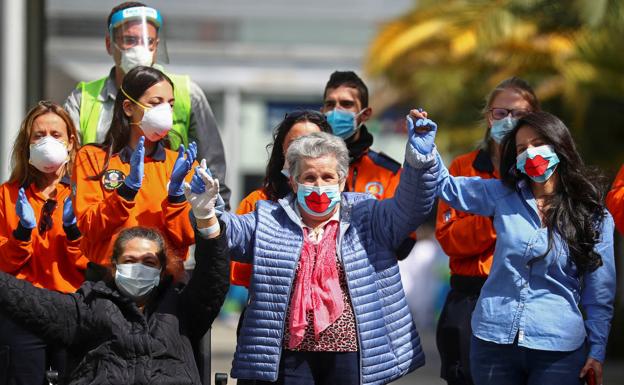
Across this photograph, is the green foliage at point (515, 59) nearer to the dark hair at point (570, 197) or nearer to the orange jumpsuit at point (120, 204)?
the dark hair at point (570, 197)

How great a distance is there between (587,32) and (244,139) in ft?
54.0

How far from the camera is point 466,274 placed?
21.9 feet

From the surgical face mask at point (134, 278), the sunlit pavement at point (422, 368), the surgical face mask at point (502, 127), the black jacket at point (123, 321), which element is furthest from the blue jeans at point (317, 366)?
the sunlit pavement at point (422, 368)

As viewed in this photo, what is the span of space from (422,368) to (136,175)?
9442 mm

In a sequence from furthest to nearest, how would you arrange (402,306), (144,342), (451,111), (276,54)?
1. (276,54)
2. (451,111)
3. (402,306)
4. (144,342)

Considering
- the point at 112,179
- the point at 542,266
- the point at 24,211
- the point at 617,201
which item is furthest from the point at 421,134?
the point at 24,211

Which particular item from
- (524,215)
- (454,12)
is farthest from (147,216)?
(454,12)

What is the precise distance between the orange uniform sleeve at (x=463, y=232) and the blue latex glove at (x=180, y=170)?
133 centimetres

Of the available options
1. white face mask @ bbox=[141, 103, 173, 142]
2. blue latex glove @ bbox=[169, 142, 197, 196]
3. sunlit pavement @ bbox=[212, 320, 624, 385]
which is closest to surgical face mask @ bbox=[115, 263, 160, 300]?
blue latex glove @ bbox=[169, 142, 197, 196]

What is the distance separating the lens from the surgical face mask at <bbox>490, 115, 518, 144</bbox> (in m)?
6.63

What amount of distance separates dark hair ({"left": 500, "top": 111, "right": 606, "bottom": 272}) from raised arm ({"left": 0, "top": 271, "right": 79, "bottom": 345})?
207cm

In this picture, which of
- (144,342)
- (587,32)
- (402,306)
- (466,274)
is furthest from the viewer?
(587,32)

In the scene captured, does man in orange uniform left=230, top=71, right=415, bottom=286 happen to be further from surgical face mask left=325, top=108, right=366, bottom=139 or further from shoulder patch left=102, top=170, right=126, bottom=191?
shoulder patch left=102, top=170, right=126, bottom=191

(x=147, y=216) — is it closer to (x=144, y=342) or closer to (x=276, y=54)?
(x=144, y=342)
